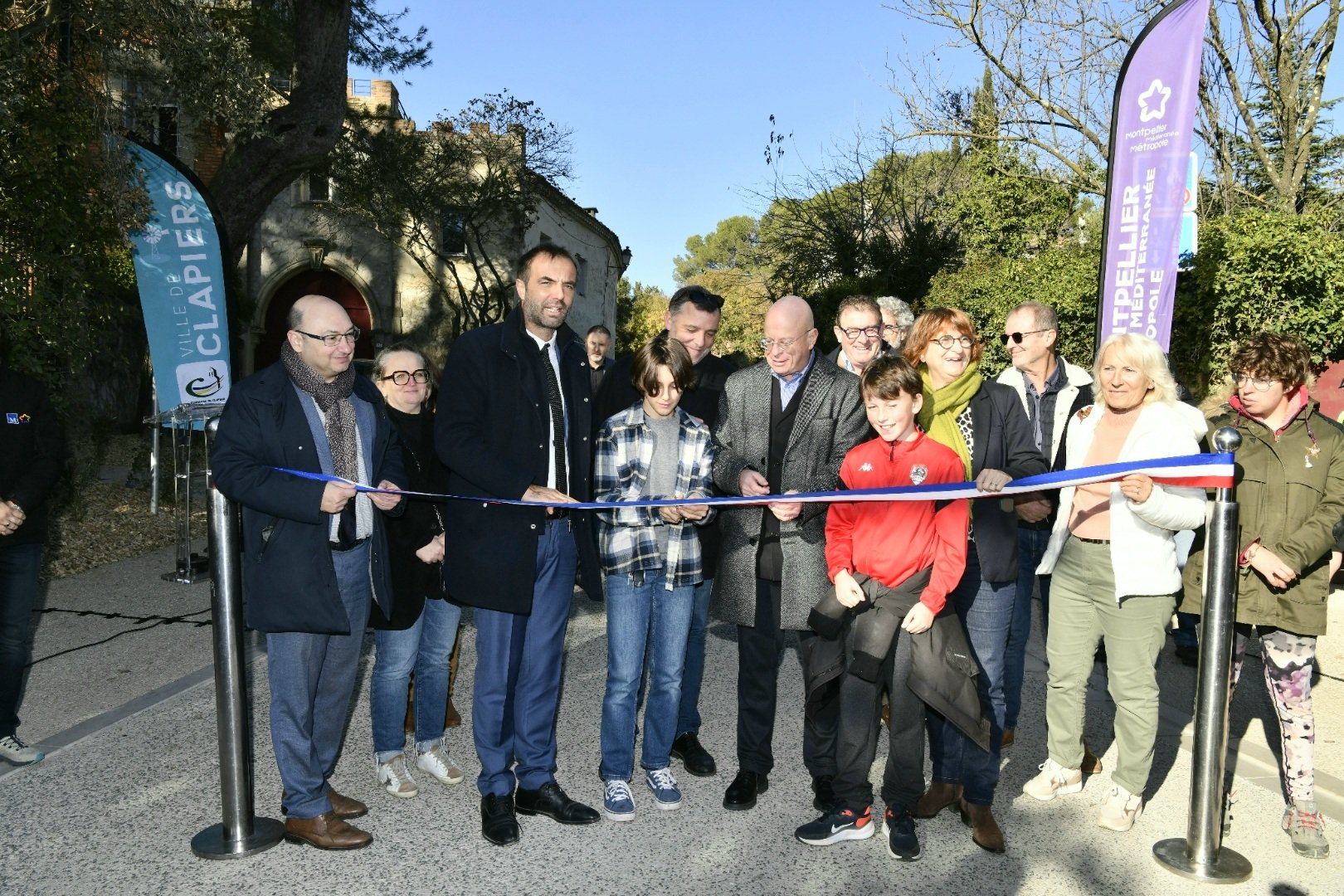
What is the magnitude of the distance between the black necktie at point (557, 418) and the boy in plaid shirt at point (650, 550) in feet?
0.52

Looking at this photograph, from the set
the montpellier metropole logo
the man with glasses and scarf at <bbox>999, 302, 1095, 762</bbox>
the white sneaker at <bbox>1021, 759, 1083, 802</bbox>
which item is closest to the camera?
the white sneaker at <bbox>1021, 759, 1083, 802</bbox>

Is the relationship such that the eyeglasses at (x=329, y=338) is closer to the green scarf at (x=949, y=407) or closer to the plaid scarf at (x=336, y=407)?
the plaid scarf at (x=336, y=407)

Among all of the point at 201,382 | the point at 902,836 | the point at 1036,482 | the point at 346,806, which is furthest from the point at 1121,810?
the point at 201,382

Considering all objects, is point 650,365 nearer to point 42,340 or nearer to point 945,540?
point 945,540

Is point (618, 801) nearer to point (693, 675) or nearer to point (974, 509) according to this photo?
point (693, 675)

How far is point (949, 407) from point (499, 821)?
2432mm

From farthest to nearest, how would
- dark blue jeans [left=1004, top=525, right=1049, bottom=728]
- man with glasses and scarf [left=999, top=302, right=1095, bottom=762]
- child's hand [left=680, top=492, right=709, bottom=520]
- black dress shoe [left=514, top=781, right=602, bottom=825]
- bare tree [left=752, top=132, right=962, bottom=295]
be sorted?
bare tree [left=752, top=132, right=962, bottom=295]
man with glasses and scarf [left=999, top=302, right=1095, bottom=762]
dark blue jeans [left=1004, top=525, right=1049, bottom=728]
child's hand [left=680, top=492, right=709, bottom=520]
black dress shoe [left=514, top=781, right=602, bottom=825]

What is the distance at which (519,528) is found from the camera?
4059 mm

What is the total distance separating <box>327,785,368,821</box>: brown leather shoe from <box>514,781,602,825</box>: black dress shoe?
623 millimetres

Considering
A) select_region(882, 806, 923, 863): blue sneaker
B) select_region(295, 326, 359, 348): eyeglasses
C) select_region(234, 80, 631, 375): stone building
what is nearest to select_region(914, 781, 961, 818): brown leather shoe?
select_region(882, 806, 923, 863): blue sneaker

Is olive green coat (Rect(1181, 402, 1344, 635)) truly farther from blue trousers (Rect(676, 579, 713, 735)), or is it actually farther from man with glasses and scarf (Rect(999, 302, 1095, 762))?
blue trousers (Rect(676, 579, 713, 735))

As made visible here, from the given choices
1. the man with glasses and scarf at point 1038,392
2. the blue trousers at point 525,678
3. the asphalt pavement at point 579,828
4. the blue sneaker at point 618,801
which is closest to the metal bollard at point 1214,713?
the asphalt pavement at point 579,828

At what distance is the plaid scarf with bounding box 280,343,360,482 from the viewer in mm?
3898

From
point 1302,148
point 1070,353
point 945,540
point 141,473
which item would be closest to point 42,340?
point 141,473
